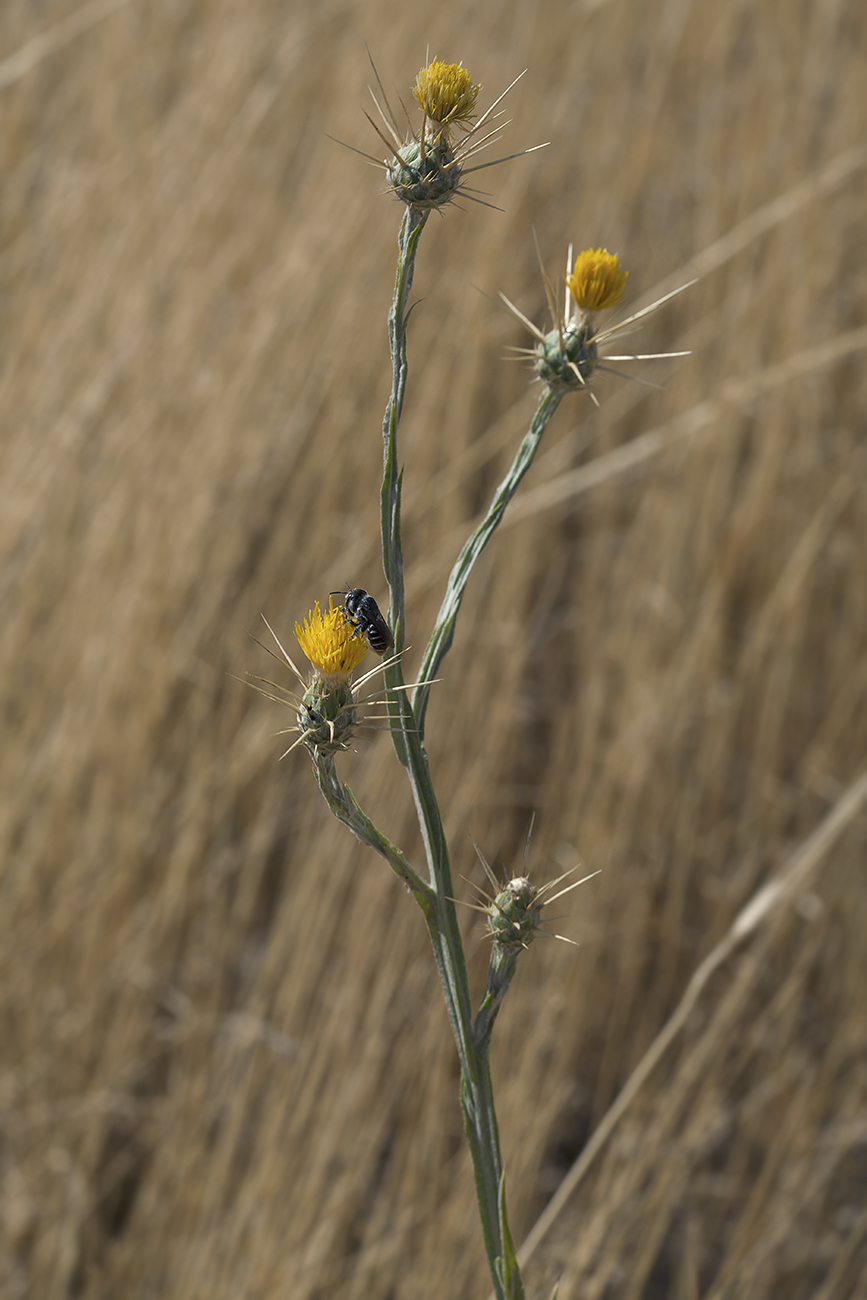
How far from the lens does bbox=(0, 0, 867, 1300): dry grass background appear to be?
1581 mm

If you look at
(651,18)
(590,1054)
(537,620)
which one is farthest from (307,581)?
(651,18)

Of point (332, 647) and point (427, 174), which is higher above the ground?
point (427, 174)

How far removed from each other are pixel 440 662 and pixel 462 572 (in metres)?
0.05

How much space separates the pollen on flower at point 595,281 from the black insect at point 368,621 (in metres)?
0.20

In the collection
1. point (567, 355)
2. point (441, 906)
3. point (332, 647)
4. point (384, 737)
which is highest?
point (384, 737)

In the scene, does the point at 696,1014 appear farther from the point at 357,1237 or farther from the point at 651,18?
the point at 651,18

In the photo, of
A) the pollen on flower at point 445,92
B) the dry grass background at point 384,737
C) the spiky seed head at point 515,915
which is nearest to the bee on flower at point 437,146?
the pollen on flower at point 445,92

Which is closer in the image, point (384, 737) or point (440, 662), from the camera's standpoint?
point (440, 662)

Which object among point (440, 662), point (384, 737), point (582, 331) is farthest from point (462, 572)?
point (384, 737)

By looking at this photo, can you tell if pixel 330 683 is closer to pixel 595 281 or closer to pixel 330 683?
pixel 330 683

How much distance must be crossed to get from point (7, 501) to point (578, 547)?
125 cm

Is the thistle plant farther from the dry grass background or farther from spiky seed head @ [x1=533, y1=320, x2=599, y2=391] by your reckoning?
the dry grass background

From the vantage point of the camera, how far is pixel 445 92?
0.53 m

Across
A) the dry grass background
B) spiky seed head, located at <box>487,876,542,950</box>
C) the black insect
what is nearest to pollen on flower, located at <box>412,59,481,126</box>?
the black insect
